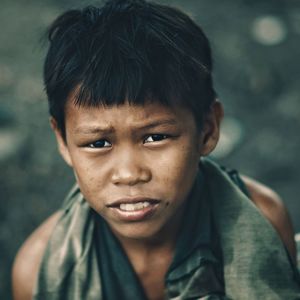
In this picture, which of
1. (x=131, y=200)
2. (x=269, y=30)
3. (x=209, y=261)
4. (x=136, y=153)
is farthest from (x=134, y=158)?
(x=269, y=30)

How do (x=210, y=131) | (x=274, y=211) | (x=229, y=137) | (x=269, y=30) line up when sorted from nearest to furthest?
1. (x=210, y=131)
2. (x=274, y=211)
3. (x=229, y=137)
4. (x=269, y=30)

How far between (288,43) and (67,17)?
8.38 feet

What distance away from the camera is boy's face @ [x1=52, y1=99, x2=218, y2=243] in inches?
57.1

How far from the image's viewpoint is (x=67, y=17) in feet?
5.45

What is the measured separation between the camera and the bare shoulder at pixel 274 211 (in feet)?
6.46

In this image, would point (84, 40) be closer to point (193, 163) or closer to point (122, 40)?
point (122, 40)

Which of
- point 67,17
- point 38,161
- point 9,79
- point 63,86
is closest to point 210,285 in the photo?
point 63,86

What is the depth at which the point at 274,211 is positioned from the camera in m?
1.99

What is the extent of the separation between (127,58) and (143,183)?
0.33 meters

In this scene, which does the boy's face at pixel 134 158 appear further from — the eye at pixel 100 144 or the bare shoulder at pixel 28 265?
the bare shoulder at pixel 28 265

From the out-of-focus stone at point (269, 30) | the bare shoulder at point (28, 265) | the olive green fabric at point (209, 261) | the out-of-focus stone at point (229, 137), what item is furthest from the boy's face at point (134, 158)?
the out-of-focus stone at point (269, 30)

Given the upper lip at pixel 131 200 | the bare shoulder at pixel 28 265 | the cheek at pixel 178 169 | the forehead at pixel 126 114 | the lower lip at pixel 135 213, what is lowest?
the bare shoulder at pixel 28 265

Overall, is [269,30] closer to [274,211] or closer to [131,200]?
[274,211]

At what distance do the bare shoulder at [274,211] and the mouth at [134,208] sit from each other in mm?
571
